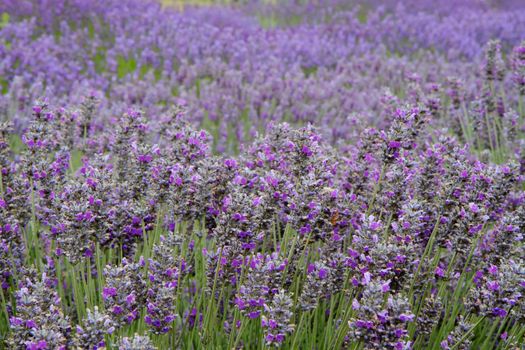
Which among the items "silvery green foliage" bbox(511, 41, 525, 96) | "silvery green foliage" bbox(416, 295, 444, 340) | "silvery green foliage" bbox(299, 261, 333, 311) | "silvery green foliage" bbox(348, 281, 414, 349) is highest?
"silvery green foliage" bbox(511, 41, 525, 96)

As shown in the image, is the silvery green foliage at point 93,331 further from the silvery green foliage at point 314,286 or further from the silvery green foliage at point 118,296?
the silvery green foliage at point 314,286

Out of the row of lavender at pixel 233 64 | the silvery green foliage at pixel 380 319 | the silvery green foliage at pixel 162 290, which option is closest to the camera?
the silvery green foliage at pixel 380 319

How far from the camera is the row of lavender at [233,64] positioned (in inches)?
223

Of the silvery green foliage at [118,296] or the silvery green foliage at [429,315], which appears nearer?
the silvery green foliage at [118,296]

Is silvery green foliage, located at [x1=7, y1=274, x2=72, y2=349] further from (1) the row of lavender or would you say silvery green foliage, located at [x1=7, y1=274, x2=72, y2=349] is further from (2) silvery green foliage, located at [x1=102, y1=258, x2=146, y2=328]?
(1) the row of lavender

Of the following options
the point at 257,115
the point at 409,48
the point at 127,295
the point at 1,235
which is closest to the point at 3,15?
the point at 257,115

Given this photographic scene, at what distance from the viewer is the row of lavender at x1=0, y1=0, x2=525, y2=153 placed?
18.6 ft

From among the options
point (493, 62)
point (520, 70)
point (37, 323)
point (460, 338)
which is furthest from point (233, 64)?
point (37, 323)

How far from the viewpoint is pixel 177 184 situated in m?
2.27

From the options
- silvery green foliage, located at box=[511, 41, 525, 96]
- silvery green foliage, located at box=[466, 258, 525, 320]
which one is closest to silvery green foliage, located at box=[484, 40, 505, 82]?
silvery green foliage, located at box=[511, 41, 525, 96]

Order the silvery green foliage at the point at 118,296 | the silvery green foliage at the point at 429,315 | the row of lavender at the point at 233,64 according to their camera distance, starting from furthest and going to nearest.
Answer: the row of lavender at the point at 233,64, the silvery green foliage at the point at 429,315, the silvery green foliage at the point at 118,296

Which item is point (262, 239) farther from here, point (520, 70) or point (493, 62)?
point (493, 62)

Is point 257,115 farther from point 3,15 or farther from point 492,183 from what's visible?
point 3,15

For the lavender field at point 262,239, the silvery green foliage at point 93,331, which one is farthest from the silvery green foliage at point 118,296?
the silvery green foliage at point 93,331
